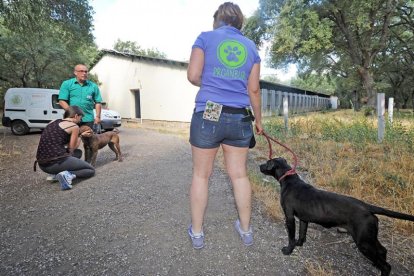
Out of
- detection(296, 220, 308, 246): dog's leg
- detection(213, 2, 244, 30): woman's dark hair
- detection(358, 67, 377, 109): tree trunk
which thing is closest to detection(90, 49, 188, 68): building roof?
detection(358, 67, 377, 109): tree trunk

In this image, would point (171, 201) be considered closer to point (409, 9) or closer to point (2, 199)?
point (2, 199)

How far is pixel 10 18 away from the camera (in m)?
10.9

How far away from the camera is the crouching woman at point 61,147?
4480mm

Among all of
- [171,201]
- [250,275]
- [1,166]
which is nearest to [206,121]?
[250,275]

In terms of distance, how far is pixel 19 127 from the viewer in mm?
12422

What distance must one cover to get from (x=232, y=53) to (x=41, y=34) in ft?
41.2

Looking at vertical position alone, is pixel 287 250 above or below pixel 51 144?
below

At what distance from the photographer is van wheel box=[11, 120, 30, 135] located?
12391 millimetres

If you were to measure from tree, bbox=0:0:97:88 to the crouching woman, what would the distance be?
316 inches

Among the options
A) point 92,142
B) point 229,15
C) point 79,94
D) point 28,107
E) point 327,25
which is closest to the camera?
point 229,15

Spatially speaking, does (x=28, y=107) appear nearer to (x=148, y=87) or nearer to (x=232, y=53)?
(x=148, y=87)

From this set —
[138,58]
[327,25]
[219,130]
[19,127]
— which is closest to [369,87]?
[327,25]

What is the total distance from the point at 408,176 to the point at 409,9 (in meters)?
24.3

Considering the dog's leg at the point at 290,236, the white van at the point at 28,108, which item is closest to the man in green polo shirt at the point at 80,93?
the dog's leg at the point at 290,236
